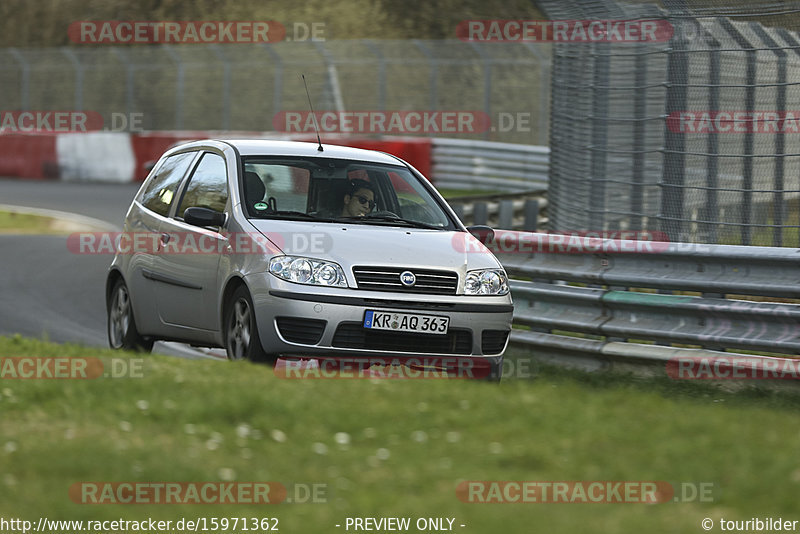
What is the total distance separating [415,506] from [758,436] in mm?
1931

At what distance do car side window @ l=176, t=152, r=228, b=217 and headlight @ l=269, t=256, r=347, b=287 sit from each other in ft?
3.43

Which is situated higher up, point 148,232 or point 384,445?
point 148,232

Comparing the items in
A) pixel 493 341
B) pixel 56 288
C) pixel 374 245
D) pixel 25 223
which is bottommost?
pixel 25 223

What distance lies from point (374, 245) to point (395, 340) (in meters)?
0.60

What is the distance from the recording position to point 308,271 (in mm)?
8008

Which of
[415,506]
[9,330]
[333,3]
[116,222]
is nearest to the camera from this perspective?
[415,506]

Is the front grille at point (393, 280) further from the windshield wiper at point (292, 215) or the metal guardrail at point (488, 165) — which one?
the metal guardrail at point (488, 165)

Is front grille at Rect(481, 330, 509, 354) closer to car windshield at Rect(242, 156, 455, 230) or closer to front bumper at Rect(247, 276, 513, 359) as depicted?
front bumper at Rect(247, 276, 513, 359)

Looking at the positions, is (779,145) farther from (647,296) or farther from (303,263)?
(303,263)

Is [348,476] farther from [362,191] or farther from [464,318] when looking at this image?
[362,191]

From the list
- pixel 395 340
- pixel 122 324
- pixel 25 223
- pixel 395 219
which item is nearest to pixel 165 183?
pixel 122 324

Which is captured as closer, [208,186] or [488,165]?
[208,186]

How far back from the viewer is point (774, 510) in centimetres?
497

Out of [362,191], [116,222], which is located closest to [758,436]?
[362,191]
